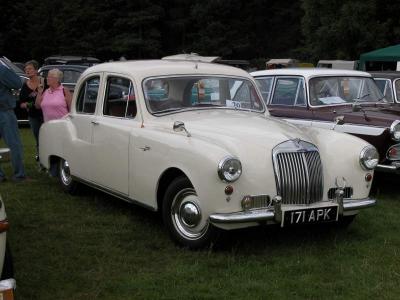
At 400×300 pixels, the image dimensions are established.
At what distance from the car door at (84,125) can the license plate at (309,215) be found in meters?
2.61

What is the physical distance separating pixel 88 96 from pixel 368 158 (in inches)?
132

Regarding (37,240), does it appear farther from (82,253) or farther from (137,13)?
(137,13)

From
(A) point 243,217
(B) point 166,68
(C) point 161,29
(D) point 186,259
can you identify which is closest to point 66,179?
(B) point 166,68

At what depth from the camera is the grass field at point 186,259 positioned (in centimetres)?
429

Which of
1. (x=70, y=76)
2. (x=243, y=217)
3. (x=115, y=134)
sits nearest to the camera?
(x=243, y=217)

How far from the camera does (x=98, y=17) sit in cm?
5522

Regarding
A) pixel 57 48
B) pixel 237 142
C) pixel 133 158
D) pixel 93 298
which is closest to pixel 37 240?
pixel 133 158

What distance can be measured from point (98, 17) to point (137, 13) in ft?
13.3

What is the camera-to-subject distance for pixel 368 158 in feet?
17.9

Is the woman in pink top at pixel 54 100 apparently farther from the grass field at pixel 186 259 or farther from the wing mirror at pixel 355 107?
the wing mirror at pixel 355 107

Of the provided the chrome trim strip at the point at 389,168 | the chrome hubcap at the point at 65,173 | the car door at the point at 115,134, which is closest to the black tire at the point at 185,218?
the car door at the point at 115,134

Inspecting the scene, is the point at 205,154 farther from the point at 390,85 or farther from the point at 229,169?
the point at 390,85

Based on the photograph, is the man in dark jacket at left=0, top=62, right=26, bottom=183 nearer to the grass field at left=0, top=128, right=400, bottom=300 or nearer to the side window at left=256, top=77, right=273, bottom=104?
the grass field at left=0, top=128, right=400, bottom=300

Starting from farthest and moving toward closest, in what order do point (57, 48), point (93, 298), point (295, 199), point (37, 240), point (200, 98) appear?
point (57, 48) < point (200, 98) < point (37, 240) < point (295, 199) < point (93, 298)
